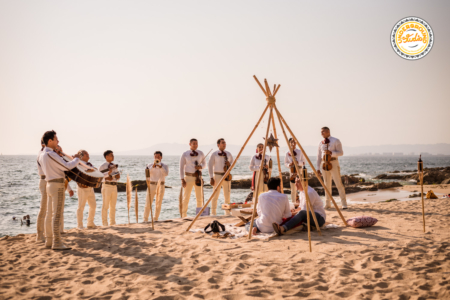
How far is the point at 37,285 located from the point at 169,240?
231 centimetres

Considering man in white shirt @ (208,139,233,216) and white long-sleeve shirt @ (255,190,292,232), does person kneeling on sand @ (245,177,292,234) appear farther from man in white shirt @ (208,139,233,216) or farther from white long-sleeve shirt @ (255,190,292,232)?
man in white shirt @ (208,139,233,216)

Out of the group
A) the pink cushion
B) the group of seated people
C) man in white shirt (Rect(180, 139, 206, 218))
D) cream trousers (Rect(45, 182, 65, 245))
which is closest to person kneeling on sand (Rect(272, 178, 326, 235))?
the group of seated people

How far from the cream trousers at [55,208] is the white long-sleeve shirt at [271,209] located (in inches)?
136

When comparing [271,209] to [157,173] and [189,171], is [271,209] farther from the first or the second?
[157,173]

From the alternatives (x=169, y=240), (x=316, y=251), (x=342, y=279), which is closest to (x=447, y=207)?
(x=316, y=251)

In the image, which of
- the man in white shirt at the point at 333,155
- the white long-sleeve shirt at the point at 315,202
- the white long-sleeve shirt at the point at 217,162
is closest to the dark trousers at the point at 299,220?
the white long-sleeve shirt at the point at 315,202

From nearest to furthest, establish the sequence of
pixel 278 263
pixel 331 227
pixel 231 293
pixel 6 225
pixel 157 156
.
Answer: pixel 231 293 < pixel 278 263 < pixel 331 227 < pixel 157 156 < pixel 6 225

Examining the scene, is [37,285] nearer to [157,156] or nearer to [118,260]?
[118,260]

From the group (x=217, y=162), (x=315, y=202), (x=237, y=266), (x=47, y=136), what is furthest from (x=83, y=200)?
(x=315, y=202)

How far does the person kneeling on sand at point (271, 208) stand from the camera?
5.94m

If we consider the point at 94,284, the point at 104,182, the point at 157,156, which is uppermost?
the point at 157,156

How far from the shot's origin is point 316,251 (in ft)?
15.9

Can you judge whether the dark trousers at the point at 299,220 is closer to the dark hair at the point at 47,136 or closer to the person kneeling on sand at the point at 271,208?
the person kneeling on sand at the point at 271,208

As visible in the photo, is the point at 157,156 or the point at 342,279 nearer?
the point at 342,279
